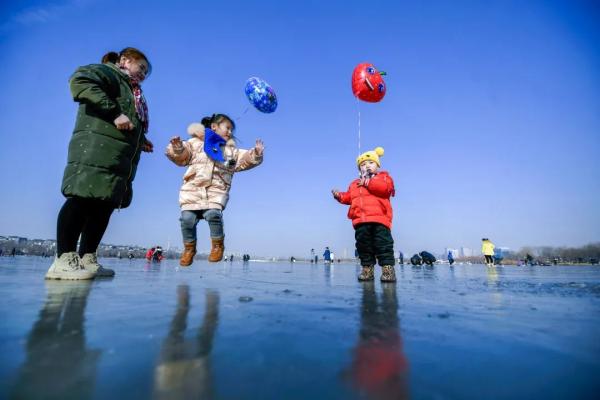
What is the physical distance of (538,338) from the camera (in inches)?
39.9

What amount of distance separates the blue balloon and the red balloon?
2.08m

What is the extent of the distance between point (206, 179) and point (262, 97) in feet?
8.22

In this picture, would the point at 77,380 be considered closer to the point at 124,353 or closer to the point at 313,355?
the point at 124,353

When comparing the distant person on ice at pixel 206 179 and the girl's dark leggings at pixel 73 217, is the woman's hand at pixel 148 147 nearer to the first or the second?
the distant person on ice at pixel 206 179

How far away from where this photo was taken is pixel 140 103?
10.7ft

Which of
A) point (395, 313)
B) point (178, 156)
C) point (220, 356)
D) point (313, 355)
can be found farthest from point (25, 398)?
point (178, 156)

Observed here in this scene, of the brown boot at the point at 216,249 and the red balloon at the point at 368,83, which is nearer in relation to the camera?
the brown boot at the point at 216,249

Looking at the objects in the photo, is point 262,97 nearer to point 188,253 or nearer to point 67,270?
point 188,253

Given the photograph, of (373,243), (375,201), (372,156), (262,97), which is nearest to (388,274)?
(373,243)

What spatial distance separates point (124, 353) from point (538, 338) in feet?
4.22

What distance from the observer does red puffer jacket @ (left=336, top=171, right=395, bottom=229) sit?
3871 mm

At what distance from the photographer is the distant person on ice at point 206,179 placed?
378 cm

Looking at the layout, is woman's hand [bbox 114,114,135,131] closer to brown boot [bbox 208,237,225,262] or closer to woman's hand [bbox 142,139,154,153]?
woman's hand [bbox 142,139,154,153]

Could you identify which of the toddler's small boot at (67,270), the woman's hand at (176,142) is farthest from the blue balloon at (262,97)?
the toddler's small boot at (67,270)
